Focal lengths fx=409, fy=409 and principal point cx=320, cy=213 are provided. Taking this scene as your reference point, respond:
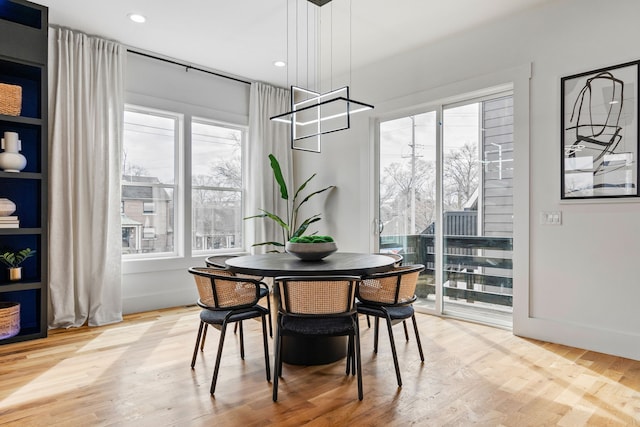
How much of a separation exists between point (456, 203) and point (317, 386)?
2.49 m

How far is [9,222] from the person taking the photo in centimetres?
341

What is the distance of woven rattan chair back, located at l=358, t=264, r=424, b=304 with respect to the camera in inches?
103

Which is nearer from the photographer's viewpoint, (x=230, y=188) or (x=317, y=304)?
(x=317, y=304)

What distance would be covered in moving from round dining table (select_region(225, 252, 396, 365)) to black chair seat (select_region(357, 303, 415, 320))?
26 centimetres

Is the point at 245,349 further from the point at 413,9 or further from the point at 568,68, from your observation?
the point at 568,68

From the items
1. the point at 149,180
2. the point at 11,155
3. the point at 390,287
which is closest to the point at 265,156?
the point at 149,180

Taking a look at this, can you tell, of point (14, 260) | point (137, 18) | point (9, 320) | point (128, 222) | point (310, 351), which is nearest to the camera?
point (310, 351)

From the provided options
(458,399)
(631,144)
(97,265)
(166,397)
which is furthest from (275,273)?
(631,144)

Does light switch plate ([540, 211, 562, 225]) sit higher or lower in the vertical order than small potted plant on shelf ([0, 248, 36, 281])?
higher

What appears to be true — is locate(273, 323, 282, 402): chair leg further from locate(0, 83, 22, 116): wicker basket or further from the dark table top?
locate(0, 83, 22, 116): wicker basket

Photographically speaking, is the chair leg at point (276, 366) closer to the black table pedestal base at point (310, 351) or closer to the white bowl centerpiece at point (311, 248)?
the black table pedestal base at point (310, 351)

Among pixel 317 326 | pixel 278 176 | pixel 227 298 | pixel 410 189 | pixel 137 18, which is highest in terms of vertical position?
pixel 137 18

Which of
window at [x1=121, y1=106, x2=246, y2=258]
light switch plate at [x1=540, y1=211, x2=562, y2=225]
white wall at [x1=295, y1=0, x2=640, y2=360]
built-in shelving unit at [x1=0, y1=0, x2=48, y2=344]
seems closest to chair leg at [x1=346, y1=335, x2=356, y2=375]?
white wall at [x1=295, y1=0, x2=640, y2=360]

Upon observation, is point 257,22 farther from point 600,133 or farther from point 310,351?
point 600,133
